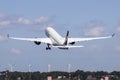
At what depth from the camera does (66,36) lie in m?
197

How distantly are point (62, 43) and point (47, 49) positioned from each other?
1092 centimetres

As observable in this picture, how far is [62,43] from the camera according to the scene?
199 metres

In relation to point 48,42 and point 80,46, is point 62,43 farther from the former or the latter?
point 80,46

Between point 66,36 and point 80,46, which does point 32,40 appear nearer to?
point 66,36

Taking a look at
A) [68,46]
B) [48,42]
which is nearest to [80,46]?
[68,46]

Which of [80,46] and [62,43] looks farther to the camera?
[62,43]

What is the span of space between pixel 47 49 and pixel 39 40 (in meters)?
10.4

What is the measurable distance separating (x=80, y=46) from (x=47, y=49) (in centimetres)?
1522

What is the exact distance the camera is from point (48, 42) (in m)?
199

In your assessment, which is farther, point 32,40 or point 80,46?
point 32,40

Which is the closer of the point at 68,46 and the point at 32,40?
the point at 68,46

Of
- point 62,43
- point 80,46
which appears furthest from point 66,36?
point 80,46

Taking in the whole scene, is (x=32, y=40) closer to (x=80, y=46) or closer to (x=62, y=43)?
(x=62, y=43)

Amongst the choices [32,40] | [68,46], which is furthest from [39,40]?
[68,46]
